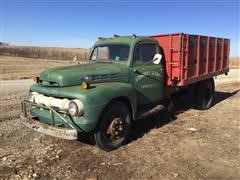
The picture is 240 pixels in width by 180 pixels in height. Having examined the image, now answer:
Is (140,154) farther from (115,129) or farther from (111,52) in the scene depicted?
(111,52)

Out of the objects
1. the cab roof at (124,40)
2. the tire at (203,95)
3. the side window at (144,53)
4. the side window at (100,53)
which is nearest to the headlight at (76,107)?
the side window at (144,53)

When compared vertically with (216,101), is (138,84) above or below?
above

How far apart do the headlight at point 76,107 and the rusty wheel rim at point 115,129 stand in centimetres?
87

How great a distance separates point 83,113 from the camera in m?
5.41

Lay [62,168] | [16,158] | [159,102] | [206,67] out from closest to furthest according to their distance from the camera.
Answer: [62,168] < [16,158] < [159,102] < [206,67]

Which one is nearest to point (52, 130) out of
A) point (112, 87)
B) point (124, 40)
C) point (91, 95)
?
point (91, 95)

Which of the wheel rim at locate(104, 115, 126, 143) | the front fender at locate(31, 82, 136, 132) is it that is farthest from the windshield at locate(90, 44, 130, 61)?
the wheel rim at locate(104, 115, 126, 143)

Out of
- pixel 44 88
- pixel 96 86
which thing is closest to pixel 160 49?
pixel 96 86

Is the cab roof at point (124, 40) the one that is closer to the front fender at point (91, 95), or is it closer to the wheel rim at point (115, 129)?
the front fender at point (91, 95)

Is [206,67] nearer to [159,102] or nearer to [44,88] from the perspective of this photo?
[159,102]

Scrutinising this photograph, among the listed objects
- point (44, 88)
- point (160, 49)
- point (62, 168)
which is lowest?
point (62, 168)

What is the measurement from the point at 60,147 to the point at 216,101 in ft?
24.3

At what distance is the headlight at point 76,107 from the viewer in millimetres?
5340

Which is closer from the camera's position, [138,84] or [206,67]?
[138,84]
